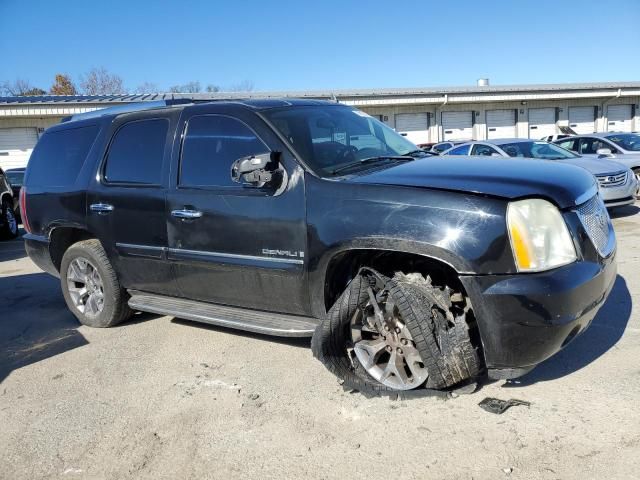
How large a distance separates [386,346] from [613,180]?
8.33 metres

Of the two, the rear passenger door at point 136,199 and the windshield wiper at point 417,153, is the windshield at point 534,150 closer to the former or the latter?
the windshield wiper at point 417,153

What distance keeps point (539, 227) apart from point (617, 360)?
1401 millimetres

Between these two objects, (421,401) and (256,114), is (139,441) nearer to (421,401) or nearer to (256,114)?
(421,401)

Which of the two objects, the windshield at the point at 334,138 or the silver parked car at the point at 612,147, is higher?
the windshield at the point at 334,138

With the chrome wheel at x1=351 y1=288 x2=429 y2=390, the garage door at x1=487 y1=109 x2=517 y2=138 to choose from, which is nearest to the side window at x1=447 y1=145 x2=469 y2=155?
the chrome wheel at x1=351 y1=288 x2=429 y2=390

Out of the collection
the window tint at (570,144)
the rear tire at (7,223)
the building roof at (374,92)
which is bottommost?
the rear tire at (7,223)

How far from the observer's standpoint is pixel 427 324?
2.97 meters

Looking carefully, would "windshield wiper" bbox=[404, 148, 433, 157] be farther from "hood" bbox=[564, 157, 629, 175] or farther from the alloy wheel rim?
the alloy wheel rim

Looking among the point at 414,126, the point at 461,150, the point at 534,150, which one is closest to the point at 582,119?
the point at 414,126

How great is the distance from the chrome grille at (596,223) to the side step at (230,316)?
1766mm

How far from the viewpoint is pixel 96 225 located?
4629 mm

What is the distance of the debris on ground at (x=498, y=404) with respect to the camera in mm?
3012

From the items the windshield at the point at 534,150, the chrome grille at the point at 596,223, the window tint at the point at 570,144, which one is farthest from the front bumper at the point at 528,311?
the window tint at the point at 570,144

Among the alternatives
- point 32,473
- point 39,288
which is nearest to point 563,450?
point 32,473
